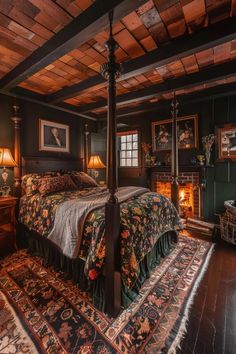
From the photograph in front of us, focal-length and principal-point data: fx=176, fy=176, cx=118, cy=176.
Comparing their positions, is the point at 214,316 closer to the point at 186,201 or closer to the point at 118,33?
the point at 186,201

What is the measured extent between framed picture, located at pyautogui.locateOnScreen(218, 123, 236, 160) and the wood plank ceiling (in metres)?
1.39

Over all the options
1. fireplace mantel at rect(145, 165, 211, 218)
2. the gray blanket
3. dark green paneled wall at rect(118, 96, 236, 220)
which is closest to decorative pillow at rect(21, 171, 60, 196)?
the gray blanket

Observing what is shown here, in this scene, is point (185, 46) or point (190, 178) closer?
point (185, 46)

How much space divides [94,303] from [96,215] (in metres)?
0.83

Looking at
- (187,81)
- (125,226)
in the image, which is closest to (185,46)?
(187,81)

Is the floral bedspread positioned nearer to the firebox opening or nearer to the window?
the firebox opening

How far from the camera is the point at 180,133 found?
402cm

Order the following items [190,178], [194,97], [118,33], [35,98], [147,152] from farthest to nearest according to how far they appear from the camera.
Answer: [147,152] < [190,178] < [194,97] < [35,98] < [118,33]

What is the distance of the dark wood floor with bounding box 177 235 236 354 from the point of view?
1.27 metres

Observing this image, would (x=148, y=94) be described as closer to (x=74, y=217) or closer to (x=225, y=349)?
(x=74, y=217)

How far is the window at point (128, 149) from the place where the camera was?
491 centimetres

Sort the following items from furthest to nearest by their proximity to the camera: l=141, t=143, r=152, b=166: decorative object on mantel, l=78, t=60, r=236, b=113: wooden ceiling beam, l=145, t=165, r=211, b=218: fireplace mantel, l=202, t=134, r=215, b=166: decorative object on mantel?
l=141, t=143, r=152, b=166: decorative object on mantel
l=145, t=165, r=211, b=218: fireplace mantel
l=202, t=134, r=215, b=166: decorative object on mantel
l=78, t=60, r=236, b=113: wooden ceiling beam

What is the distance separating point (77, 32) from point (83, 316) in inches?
99.5

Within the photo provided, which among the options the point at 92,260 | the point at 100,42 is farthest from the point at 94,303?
the point at 100,42
